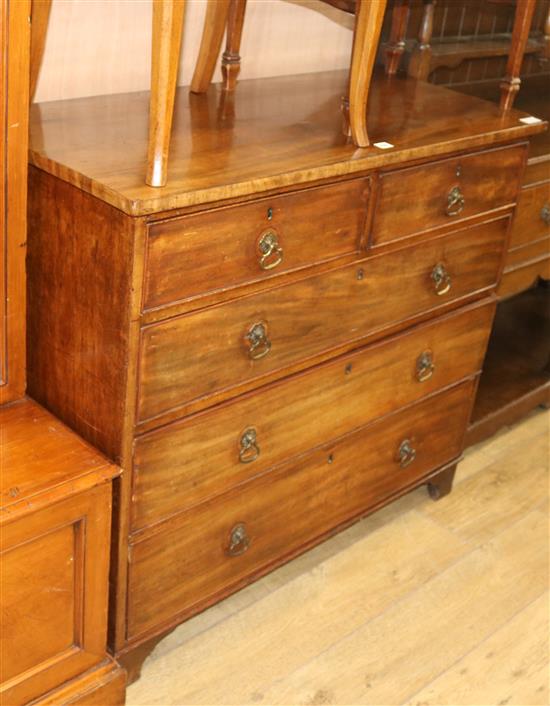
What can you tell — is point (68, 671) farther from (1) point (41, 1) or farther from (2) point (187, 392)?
(1) point (41, 1)

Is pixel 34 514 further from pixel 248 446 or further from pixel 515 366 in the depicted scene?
pixel 515 366

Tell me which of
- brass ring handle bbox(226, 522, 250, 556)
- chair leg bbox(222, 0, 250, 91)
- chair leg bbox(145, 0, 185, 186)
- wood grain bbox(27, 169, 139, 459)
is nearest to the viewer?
chair leg bbox(145, 0, 185, 186)

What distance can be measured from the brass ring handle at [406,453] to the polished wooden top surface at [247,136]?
0.78m

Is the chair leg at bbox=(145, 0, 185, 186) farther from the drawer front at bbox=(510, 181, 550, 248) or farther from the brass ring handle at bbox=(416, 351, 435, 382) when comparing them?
the drawer front at bbox=(510, 181, 550, 248)

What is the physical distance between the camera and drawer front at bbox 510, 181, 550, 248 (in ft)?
8.51

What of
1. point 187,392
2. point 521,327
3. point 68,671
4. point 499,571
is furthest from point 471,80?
point 68,671

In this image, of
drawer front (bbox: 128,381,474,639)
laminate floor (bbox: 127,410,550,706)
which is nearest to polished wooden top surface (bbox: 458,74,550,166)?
drawer front (bbox: 128,381,474,639)

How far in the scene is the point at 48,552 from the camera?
1.70m

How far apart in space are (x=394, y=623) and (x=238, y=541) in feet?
1.56

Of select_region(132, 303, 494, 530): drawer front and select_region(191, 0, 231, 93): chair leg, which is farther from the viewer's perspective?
select_region(191, 0, 231, 93): chair leg

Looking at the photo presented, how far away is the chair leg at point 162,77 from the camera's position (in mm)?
1516

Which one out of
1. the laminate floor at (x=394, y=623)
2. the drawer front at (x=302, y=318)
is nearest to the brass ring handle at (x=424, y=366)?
the drawer front at (x=302, y=318)

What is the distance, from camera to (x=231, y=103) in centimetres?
216

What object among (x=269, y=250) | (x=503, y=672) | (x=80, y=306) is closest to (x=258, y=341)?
(x=269, y=250)
